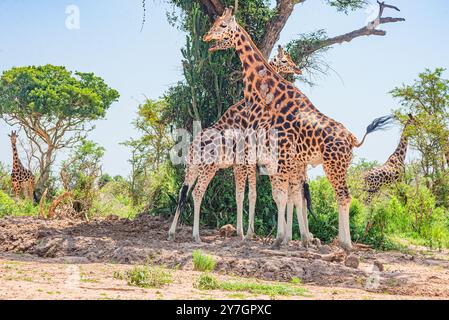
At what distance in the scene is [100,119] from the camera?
25.9m

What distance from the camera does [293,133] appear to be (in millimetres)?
10516

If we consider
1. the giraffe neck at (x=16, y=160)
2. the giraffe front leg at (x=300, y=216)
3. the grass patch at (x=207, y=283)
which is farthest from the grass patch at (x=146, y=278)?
the giraffe neck at (x=16, y=160)

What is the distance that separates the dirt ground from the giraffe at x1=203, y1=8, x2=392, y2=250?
0.91 meters

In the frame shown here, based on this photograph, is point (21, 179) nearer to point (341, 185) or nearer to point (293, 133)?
point (293, 133)

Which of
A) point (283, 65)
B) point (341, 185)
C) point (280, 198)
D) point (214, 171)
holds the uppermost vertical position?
point (283, 65)

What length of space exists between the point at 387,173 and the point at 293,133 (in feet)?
23.5

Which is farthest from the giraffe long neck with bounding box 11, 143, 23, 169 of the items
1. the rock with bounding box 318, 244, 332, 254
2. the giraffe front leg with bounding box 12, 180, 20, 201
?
the rock with bounding box 318, 244, 332, 254

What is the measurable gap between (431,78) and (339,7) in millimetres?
3273

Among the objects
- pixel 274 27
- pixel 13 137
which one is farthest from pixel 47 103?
pixel 274 27

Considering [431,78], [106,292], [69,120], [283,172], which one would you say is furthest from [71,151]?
[106,292]

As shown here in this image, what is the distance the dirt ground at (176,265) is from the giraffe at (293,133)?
913 millimetres

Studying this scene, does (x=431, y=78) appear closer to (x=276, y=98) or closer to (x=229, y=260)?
(x=276, y=98)

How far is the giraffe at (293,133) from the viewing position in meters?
→ 10.1

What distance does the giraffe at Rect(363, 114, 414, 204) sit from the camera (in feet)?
54.5
